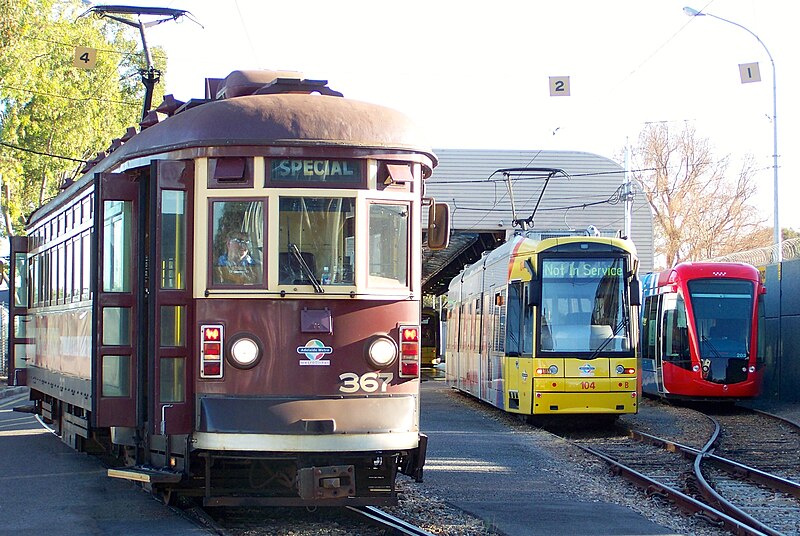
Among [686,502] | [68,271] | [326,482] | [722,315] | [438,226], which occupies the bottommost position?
[686,502]

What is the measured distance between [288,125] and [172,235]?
1187mm

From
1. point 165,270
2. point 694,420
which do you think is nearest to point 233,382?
point 165,270

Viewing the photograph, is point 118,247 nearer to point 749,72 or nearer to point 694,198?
point 749,72

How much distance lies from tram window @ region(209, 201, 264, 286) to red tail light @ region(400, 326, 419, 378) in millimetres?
1145

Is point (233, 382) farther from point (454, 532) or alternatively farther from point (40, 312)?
point (40, 312)

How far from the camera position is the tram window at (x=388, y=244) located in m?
8.41

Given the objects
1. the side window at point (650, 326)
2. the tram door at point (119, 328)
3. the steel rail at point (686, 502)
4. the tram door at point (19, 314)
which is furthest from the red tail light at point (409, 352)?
the side window at point (650, 326)

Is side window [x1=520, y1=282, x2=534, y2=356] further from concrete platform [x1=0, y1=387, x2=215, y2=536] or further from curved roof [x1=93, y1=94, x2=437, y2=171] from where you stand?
curved roof [x1=93, y1=94, x2=437, y2=171]

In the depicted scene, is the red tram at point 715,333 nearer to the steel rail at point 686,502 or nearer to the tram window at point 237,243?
the steel rail at point 686,502

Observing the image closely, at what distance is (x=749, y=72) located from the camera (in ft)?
67.7

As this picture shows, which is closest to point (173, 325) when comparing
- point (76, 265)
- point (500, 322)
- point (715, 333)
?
point (76, 265)

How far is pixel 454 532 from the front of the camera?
8.76 metres

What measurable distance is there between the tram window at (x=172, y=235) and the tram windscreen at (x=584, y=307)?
362 inches

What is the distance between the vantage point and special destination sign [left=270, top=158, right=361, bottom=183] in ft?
27.1
